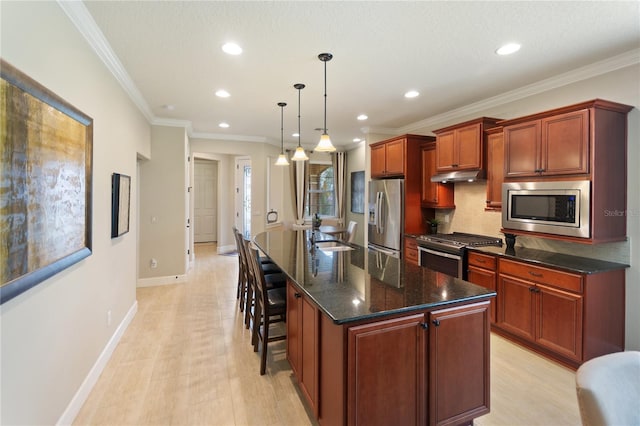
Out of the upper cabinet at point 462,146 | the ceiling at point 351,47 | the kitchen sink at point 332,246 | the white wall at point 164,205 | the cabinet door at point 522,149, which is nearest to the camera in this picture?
the ceiling at point 351,47

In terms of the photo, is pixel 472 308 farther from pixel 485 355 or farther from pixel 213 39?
pixel 213 39

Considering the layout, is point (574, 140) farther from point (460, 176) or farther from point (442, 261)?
point (442, 261)

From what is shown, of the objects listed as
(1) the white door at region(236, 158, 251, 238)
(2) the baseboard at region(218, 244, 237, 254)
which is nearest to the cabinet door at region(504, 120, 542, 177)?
(1) the white door at region(236, 158, 251, 238)

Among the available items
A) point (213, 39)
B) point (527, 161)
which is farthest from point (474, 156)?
point (213, 39)

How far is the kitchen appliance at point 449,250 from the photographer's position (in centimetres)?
353

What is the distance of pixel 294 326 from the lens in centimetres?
229

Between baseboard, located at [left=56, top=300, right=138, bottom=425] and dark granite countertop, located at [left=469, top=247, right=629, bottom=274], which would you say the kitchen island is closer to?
dark granite countertop, located at [left=469, top=247, right=629, bottom=274]

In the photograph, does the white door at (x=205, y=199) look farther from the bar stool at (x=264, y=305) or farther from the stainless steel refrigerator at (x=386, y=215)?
the bar stool at (x=264, y=305)

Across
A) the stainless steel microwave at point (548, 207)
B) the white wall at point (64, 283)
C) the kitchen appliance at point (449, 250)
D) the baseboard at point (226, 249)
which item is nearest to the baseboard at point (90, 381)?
the white wall at point (64, 283)

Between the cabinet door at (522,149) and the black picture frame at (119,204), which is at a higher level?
the cabinet door at (522,149)

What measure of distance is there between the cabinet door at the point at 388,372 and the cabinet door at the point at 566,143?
221cm

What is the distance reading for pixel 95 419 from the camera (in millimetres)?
2061

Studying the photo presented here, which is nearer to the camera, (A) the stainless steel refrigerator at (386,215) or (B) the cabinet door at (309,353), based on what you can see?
(B) the cabinet door at (309,353)

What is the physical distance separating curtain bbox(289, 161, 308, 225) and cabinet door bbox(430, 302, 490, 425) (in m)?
5.62
